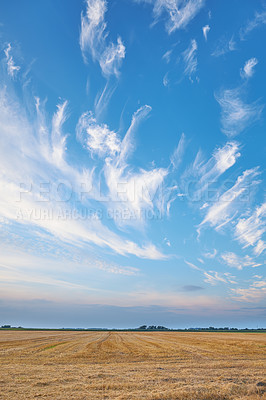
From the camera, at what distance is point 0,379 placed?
14.0 metres

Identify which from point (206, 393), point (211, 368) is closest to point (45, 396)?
point (206, 393)

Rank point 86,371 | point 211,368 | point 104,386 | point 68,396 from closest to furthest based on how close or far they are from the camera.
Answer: point 68,396, point 104,386, point 86,371, point 211,368

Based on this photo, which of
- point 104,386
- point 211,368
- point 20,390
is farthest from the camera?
point 211,368

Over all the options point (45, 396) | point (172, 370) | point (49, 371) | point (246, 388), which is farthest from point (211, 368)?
point (45, 396)

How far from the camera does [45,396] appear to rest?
1075cm

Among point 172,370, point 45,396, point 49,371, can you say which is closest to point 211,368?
point 172,370

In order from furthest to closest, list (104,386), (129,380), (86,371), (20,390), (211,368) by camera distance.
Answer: (211,368) < (86,371) < (129,380) < (104,386) < (20,390)

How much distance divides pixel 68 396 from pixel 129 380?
171 inches

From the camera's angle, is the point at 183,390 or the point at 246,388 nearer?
the point at 183,390

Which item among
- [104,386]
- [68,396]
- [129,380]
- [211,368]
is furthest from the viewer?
[211,368]

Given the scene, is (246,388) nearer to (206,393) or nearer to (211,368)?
(206,393)

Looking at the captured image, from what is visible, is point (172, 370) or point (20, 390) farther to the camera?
point (172, 370)

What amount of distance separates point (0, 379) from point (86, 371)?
16.9 ft

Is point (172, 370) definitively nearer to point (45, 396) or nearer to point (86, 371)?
point (86, 371)
